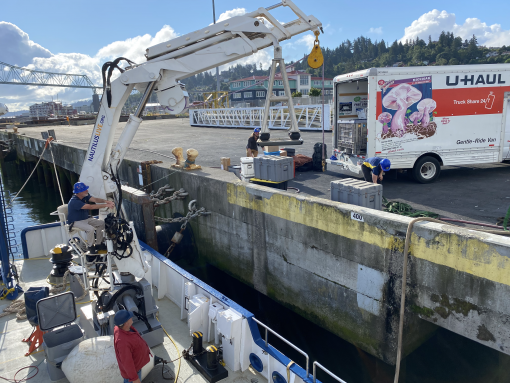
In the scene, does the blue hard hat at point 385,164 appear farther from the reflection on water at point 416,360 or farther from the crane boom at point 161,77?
the crane boom at point 161,77

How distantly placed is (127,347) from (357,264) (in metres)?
4.29

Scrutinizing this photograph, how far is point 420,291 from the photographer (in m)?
6.16

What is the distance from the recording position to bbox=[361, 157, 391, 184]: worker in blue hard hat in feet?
32.2

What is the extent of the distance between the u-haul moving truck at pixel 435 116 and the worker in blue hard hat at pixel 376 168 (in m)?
1.21

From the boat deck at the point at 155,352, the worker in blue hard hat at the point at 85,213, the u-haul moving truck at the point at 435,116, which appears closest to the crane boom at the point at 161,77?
the worker in blue hard hat at the point at 85,213

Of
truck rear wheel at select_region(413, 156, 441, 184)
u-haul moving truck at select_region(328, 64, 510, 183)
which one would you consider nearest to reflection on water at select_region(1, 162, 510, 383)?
u-haul moving truck at select_region(328, 64, 510, 183)

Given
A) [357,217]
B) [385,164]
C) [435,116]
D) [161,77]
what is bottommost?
[357,217]

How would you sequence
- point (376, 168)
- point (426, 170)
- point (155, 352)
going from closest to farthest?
point (155, 352)
point (376, 168)
point (426, 170)

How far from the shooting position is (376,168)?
991 cm

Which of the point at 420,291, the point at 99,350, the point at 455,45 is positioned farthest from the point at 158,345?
the point at 455,45

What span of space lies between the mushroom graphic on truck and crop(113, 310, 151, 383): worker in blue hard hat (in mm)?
9350

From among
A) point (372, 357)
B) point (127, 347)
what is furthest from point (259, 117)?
point (127, 347)

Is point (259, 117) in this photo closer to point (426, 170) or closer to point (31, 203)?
point (31, 203)

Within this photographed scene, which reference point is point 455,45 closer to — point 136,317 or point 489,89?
point 489,89
